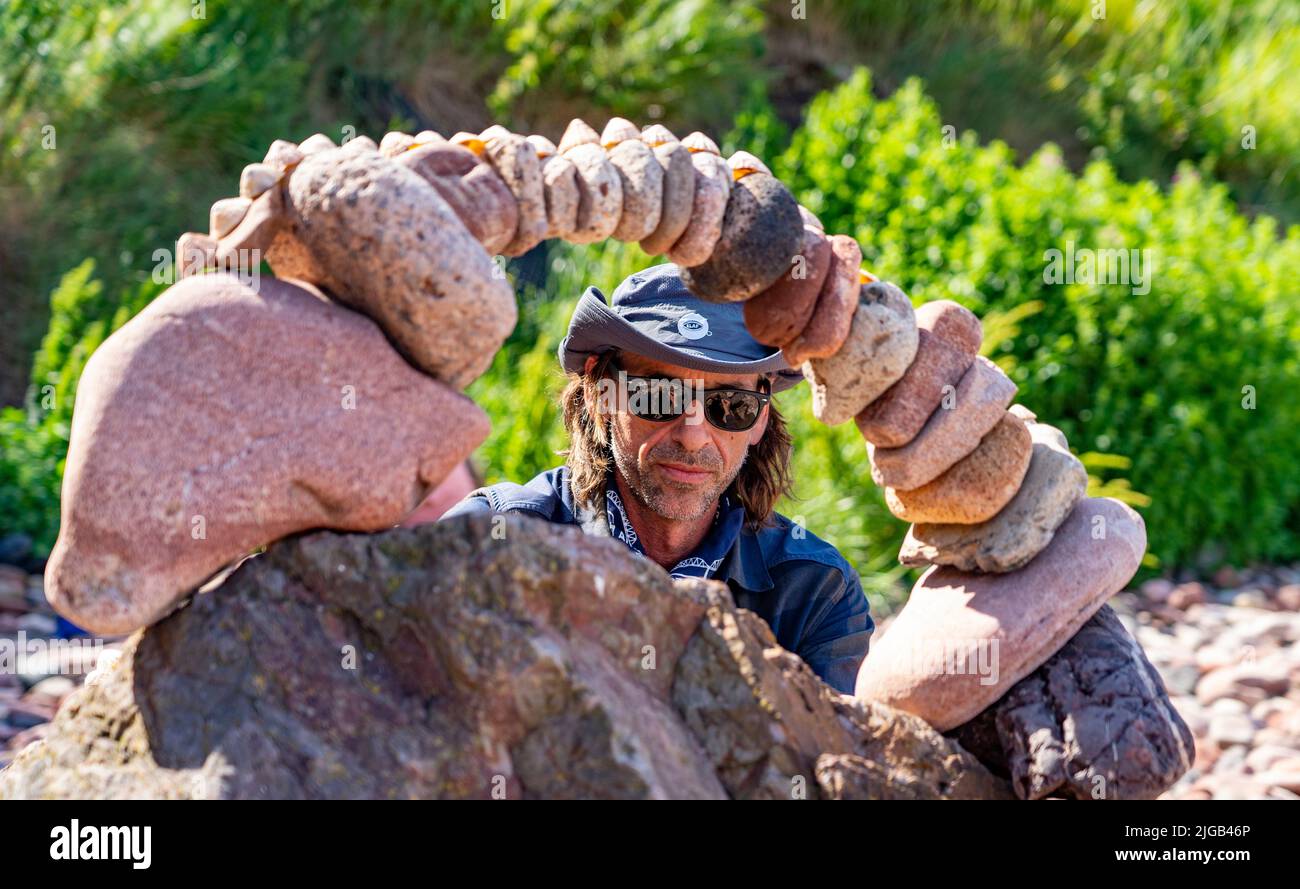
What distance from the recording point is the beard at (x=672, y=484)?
3.31 metres

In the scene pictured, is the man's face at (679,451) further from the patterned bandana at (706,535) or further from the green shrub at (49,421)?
the green shrub at (49,421)

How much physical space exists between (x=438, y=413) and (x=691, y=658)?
0.55 meters

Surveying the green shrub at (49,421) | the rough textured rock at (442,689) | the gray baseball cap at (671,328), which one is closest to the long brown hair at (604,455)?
the gray baseball cap at (671,328)

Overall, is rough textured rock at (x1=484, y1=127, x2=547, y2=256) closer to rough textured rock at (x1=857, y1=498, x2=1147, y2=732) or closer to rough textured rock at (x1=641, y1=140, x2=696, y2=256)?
rough textured rock at (x1=641, y1=140, x2=696, y2=256)

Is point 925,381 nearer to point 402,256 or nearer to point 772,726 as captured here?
point 772,726

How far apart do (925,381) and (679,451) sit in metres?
1.04

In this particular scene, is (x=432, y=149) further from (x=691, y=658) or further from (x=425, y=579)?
(x=691, y=658)

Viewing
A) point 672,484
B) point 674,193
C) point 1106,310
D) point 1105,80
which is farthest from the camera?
point 1105,80

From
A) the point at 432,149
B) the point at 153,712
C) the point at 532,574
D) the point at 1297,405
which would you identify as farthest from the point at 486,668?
the point at 1297,405

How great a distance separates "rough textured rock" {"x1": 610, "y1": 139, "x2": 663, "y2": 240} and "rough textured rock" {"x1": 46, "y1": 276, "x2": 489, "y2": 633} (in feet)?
1.39

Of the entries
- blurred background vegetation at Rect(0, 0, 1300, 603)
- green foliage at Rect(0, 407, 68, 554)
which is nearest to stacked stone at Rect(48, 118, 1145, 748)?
blurred background vegetation at Rect(0, 0, 1300, 603)

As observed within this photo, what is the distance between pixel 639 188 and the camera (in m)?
2.12

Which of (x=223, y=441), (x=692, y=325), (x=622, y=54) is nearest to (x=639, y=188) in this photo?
(x=223, y=441)

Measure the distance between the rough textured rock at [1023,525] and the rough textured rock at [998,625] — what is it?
0.12 feet
